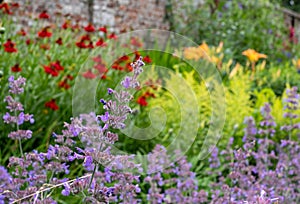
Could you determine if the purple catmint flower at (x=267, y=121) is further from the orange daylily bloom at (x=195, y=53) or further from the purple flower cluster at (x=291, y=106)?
the orange daylily bloom at (x=195, y=53)

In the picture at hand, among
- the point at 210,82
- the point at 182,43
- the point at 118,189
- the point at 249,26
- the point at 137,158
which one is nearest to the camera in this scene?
the point at 118,189

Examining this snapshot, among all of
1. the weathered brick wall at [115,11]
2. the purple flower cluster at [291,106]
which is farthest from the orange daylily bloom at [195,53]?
the purple flower cluster at [291,106]

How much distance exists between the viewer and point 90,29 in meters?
4.96

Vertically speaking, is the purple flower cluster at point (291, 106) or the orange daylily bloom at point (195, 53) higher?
the orange daylily bloom at point (195, 53)

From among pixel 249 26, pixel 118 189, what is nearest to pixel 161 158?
pixel 118 189

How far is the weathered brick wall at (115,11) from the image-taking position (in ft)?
25.4

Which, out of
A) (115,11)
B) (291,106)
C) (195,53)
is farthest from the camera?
(115,11)

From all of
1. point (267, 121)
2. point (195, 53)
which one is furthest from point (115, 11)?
point (267, 121)

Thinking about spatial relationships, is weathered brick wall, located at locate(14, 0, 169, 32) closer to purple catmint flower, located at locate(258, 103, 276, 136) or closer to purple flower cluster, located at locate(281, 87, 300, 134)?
purple catmint flower, located at locate(258, 103, 276, 136)

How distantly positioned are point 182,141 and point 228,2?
5.64 m

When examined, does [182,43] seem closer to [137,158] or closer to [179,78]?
[179,78]

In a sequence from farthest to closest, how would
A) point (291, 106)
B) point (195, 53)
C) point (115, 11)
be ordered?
point (115, 11) → point (195, 53) → point (291, 106)

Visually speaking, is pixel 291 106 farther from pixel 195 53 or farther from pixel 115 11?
pixel 115 11

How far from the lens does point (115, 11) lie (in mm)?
8852
